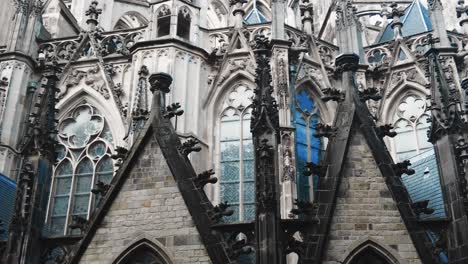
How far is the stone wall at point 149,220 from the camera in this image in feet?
28.0

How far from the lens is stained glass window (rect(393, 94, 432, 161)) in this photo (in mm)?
15180

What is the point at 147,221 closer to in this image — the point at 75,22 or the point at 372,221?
the point at 372,221

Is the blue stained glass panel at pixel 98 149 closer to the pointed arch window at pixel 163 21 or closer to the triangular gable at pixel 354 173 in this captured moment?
the pointed arch window at pixel 163 21

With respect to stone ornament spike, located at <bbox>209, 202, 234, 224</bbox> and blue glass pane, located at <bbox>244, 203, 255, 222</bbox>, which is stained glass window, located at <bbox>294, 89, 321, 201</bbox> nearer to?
blue glass pane, located at <bbox>244, 203, 255, 222</bbox>

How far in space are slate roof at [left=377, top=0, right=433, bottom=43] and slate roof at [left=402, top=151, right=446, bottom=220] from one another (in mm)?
5660

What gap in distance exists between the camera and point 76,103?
15039mm

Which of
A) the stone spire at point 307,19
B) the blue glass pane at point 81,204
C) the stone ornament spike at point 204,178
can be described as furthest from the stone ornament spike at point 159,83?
the stone spire at point 307,19

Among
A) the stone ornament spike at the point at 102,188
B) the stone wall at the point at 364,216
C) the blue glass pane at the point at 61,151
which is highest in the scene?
the blue glass pane at the point at 61,151

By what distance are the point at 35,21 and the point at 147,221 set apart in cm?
878

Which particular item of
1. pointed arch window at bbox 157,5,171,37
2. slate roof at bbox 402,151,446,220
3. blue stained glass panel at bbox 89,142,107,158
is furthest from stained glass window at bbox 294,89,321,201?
blue stained glass panel at bbox 89,142,107,158

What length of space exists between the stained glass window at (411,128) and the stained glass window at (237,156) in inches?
156

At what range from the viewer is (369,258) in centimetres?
833

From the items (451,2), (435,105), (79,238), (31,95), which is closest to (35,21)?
(31,95)

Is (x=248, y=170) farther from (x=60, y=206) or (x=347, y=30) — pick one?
(x=347, y=30)
